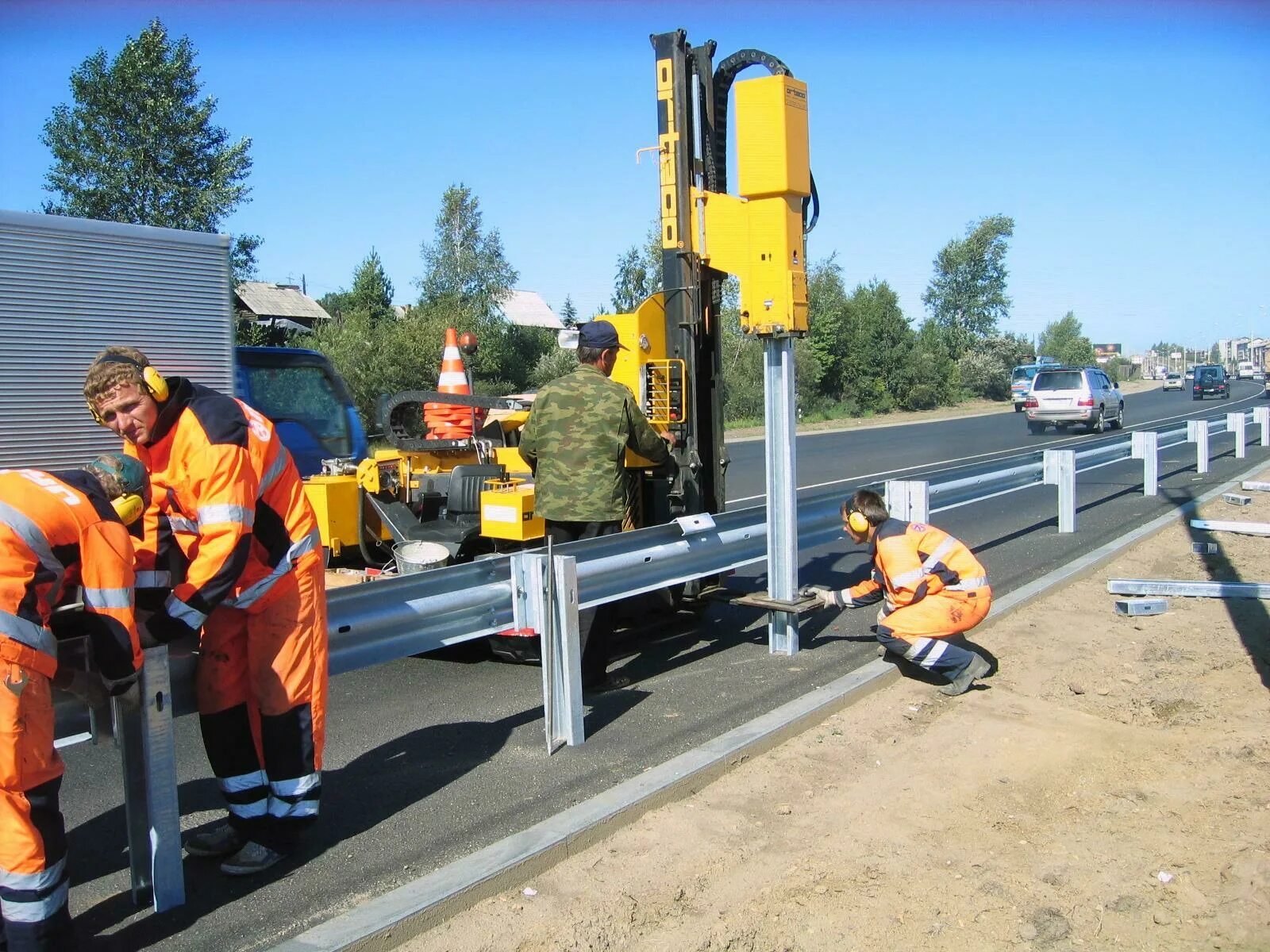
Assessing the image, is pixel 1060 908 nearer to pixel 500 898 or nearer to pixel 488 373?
pixel 500 898

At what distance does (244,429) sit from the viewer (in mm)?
3416

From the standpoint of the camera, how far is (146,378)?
10.7 ft

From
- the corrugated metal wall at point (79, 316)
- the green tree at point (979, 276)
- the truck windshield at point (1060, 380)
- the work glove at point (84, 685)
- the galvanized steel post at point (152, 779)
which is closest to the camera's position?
the work glove at point (84, 685)

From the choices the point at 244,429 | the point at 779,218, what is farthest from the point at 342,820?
the point at 779,218

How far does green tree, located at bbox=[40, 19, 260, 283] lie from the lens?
2144 centimetres

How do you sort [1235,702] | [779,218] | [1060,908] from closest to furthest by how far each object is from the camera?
[1060,908]
[1235,702]
[779,218]

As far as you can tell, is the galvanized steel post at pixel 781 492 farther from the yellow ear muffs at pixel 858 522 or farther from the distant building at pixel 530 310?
the distant building at pixel 530 310

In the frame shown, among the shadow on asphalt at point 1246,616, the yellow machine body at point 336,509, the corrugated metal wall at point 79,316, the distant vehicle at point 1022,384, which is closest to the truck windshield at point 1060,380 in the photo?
the distant vehicle at point 1022,384

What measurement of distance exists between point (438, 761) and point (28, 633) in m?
2.18

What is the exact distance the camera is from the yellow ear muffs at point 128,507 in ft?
10.3

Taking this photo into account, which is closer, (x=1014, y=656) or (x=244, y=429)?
(x=244, y=429)

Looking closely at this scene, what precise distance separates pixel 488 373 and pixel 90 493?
38116 millimetres

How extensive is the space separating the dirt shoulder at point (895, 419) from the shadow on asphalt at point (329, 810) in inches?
1013

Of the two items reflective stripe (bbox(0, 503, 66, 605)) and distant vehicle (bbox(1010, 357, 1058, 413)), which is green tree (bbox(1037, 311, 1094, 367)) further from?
reflective stripe (bbox(0, 503, 66, 605))
